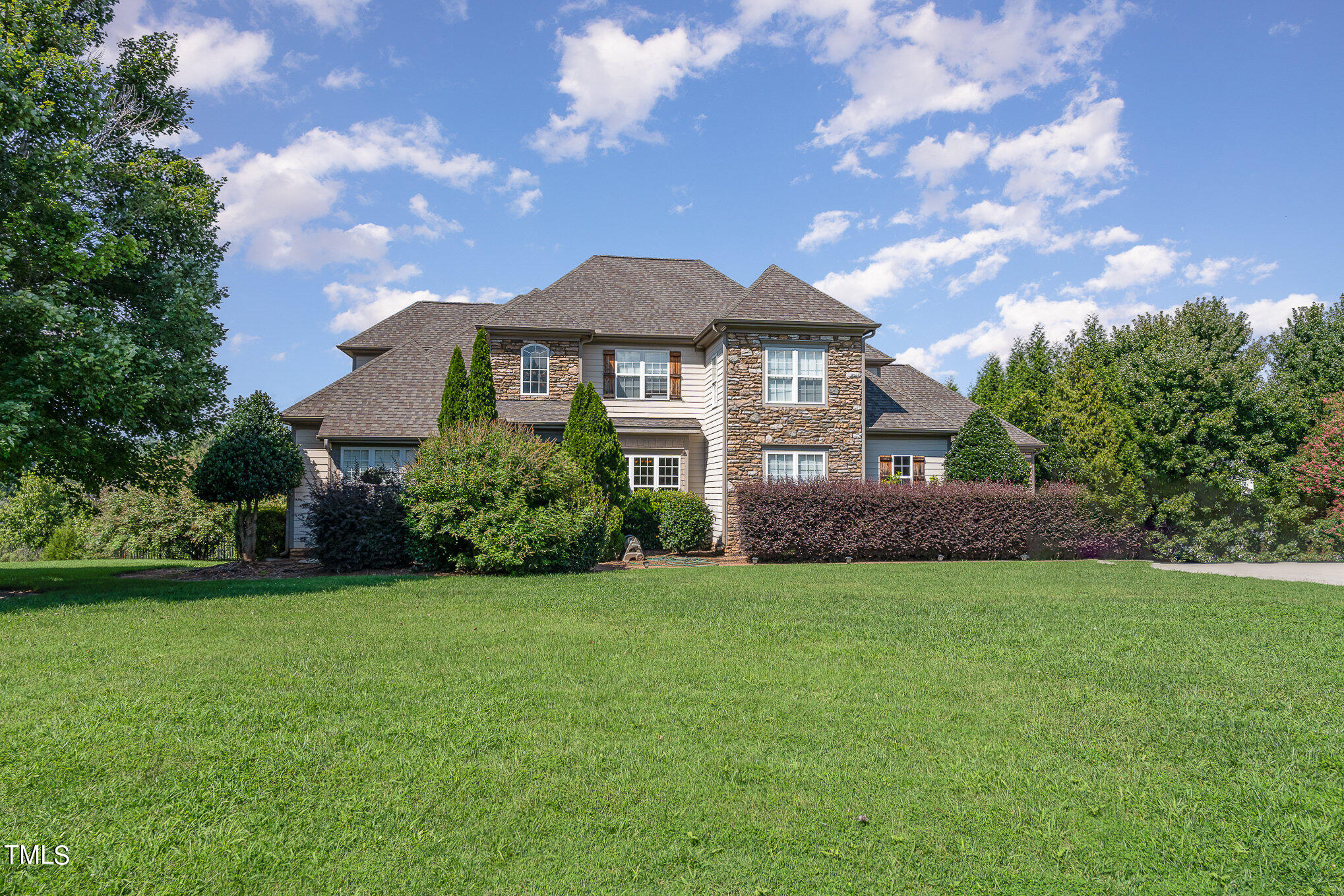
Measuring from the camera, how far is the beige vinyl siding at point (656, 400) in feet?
74.8

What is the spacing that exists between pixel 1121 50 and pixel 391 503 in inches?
639

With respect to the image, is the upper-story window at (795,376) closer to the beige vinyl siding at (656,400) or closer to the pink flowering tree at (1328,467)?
the beige vinyl siding at (656,400)

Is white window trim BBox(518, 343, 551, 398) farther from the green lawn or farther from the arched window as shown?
the green lawn

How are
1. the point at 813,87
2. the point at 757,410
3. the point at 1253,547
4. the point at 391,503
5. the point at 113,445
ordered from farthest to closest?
the point at 757,410 < the point at 1253,547 < the point at 391,503 < the point at 813,87 < the point at 113,445

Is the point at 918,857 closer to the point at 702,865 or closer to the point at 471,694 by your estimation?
the point at 702,865

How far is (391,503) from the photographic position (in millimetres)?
15836

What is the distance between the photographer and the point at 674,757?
439 centimetres

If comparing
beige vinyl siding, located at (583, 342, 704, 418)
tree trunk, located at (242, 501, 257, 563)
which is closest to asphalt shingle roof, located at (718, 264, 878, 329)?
beige vinyl siding, located at (583, 342, 704, 418)

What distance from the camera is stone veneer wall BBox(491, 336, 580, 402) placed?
22.5m

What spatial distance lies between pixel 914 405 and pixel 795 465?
5.90m

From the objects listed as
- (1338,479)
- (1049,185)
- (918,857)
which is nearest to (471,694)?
(918,857)

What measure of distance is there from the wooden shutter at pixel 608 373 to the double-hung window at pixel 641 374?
101 millimetres

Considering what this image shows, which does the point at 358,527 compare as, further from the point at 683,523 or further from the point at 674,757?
the point at 674,757

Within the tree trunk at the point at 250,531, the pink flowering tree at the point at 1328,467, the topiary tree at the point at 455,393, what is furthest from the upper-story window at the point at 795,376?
the tree trunk at the point at 250,531
